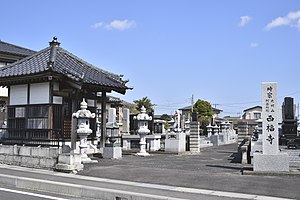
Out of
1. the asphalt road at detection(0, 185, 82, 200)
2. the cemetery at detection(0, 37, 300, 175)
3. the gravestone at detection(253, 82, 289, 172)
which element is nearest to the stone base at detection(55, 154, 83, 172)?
the cemetery at detection(0, 37, 300, 175)

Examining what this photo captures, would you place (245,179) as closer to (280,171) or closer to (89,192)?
(280,171)

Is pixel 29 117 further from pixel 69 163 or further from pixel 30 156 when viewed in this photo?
pixel 69 163

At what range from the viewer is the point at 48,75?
17.3 meters

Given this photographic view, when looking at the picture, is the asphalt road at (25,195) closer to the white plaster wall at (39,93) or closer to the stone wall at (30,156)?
the stone wall at (30,156)

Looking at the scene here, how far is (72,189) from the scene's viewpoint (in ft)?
35.6

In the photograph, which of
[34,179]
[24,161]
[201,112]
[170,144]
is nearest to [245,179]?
[34,179]

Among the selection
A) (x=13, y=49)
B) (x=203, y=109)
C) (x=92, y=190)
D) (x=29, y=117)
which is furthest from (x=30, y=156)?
(x=203, y=109)

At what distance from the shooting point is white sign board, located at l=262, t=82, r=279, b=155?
1316 centimetres

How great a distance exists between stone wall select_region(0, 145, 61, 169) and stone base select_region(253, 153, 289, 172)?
27.1 ft

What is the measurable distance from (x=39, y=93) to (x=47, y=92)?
2.03 feet

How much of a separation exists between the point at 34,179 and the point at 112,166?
402 centimetres

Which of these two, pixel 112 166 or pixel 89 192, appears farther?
pixel 112 166

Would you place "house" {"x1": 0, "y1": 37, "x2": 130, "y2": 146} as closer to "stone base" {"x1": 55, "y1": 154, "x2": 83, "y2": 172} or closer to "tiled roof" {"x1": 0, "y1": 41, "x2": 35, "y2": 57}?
"stone base" {"x1": 55, "y1": 154, "x2": 83, "y2": 172}

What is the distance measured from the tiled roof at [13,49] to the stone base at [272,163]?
1154 inches
